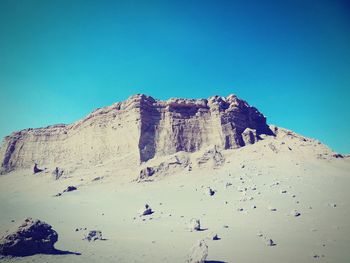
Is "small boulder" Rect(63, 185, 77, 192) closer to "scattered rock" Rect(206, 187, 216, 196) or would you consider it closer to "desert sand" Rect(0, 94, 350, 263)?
"desert sand" Rect(0, 94, 350, 263)

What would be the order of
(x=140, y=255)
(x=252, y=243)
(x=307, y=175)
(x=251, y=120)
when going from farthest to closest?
(x=251, y=120) < (x=307, y=175) < (x=252, y=243) < (x=140, y=255)

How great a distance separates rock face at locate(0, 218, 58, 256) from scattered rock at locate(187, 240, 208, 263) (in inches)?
218

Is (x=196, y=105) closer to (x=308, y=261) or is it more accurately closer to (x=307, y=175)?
(x=307, y=175)

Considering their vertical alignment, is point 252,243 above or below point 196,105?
A: below

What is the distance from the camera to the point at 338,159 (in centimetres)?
3288

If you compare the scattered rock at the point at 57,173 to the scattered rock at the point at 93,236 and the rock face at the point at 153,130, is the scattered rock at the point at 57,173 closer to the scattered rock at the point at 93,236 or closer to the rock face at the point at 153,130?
the rock face at the point at 153,130

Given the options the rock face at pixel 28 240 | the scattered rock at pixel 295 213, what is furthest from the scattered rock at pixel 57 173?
the scattered rock at pixel 295 213

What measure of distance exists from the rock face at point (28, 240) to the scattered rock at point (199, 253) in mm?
5539

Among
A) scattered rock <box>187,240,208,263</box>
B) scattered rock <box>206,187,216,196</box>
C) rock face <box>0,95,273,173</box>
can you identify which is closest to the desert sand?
scattered rock <box>206,187,216,196</box>

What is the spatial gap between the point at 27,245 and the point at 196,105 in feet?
115

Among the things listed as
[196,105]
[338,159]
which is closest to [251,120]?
[196,105]

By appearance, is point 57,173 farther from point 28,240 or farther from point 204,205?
point 28,240

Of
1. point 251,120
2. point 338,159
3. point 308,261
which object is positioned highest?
point 251,120

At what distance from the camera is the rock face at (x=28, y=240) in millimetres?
9680
